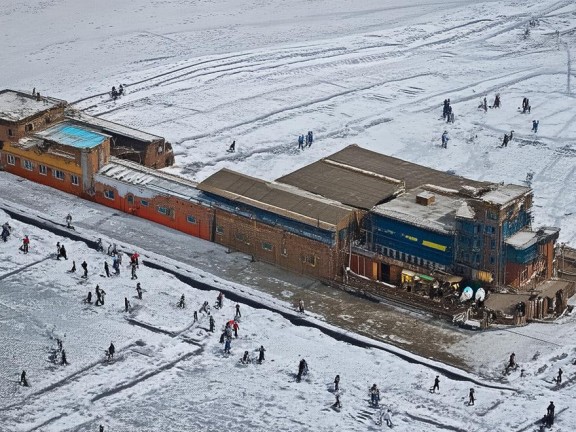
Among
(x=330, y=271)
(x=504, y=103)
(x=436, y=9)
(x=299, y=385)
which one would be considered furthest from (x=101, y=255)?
(x=436, y=9)

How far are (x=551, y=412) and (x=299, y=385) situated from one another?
1219 cm

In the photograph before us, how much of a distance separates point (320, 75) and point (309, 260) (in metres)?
40.0

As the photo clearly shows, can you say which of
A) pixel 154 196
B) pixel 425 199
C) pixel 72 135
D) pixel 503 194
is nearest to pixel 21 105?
pixel 72 135

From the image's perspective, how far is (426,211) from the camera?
7362cm

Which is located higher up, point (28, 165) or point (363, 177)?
point (363, 177)

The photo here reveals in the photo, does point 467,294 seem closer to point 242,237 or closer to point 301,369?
point 301,369

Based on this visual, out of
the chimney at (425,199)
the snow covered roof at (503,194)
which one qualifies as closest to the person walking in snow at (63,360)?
the chimney at (425,199)

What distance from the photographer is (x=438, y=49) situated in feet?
395

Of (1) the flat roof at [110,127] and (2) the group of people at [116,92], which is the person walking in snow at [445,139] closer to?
(1) the flat roof at [110,127]

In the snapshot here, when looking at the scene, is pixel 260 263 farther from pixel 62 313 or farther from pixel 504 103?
pixel 504 103

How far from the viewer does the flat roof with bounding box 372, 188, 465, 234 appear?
235 feet

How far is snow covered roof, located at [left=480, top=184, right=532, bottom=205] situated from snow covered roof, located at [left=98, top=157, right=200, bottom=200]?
18.4 metres

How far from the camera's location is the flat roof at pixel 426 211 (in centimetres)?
7169

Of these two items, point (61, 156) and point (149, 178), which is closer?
point (149, 178)
